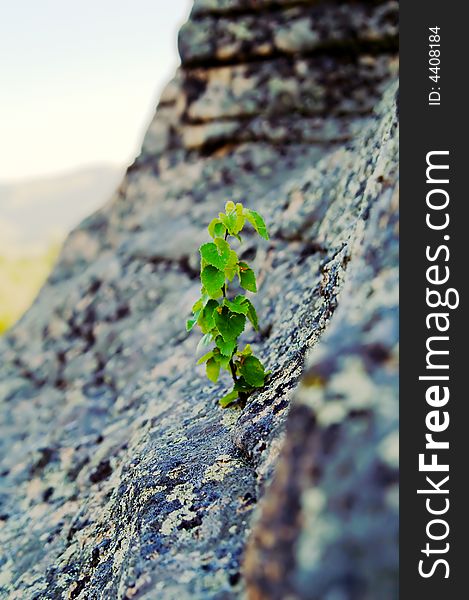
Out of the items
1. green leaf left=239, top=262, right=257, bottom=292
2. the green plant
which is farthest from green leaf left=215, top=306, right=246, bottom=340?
green leaf left=239, top=262, right=257, bottom=292


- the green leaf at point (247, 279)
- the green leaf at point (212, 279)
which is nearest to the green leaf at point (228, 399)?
the green leaf at point (247, 279)

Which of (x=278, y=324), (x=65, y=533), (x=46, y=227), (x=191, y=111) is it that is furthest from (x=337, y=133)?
(x=46, y=227)

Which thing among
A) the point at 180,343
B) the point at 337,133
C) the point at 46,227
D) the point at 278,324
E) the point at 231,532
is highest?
the point at 46,227

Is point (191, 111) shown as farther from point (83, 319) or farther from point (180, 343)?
point (180, 343)

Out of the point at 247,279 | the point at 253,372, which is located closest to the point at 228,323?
the point at 247,279

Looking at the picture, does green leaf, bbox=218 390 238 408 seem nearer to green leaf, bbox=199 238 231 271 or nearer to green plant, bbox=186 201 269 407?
green plant, bbox=186 201 269 407

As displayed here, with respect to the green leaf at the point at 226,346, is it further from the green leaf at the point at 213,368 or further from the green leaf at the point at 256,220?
the green leaf at the point at 256,220

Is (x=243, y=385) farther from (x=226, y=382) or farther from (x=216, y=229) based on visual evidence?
(x=216, y=229)
